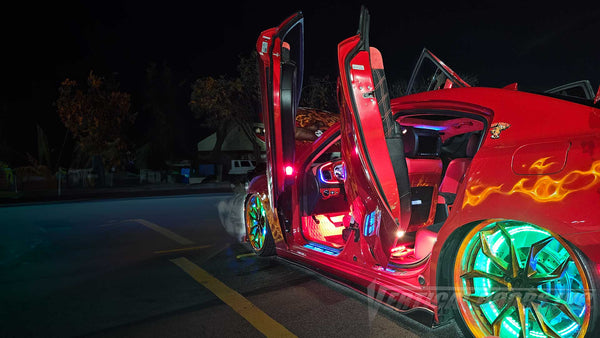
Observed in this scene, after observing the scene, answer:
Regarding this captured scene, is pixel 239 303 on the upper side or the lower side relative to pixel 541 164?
lower

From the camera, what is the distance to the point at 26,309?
3.21 meters

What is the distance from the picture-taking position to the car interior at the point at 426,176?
2.80 m

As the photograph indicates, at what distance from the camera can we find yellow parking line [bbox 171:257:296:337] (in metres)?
2.71

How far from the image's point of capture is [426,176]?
10.5 feet

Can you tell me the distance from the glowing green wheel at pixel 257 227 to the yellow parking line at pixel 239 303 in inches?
28.1

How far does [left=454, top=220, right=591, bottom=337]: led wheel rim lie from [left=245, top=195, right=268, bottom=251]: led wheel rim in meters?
2.58

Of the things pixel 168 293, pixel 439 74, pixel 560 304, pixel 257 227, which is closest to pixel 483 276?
pixel 560 304

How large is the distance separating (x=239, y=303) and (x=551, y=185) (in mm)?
2416

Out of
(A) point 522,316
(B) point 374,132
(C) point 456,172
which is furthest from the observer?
(C) point 456,172

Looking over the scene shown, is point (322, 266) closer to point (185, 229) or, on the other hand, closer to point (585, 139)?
point (585, 139)

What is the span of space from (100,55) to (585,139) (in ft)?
85.3

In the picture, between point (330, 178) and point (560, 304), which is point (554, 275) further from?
point (330, 178)

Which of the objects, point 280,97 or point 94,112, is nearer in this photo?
point 280,97

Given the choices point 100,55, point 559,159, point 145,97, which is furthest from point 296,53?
point 145,97
